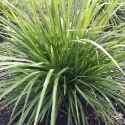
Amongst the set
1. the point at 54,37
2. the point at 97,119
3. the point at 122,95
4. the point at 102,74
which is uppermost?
the point at 54,37

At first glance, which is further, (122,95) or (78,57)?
(122,95)

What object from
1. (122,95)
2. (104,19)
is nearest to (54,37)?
(104,19)

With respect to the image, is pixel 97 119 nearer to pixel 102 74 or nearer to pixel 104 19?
pixel 102 74

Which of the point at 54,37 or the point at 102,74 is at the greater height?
the point at 54,37

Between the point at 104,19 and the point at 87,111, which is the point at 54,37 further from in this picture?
the point at 87,111

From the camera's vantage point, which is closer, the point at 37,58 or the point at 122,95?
the point at 37,58

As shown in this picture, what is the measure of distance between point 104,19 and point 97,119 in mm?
798

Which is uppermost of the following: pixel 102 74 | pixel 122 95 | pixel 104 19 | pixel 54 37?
pixel 104 19

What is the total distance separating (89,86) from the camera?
79.3 inches

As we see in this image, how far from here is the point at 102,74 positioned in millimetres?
2125

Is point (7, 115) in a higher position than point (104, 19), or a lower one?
lower

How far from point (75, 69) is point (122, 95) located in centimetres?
48

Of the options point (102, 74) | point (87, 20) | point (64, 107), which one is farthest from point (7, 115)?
point (87, 20)

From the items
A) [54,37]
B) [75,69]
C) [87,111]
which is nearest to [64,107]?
[87,111]
